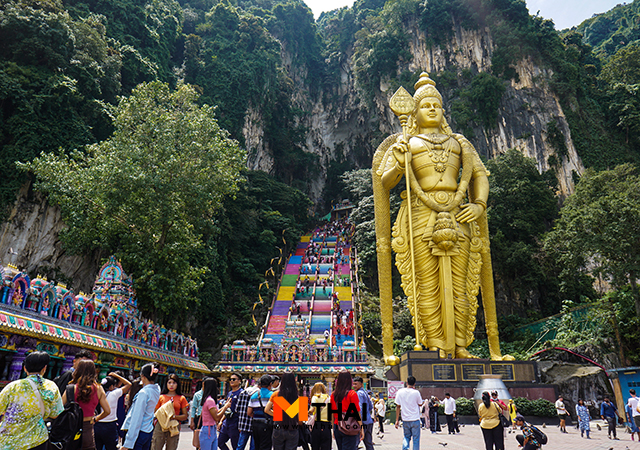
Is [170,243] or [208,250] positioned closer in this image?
[170,243]

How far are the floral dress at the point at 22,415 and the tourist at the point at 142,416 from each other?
0.78 meters

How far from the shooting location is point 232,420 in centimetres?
400

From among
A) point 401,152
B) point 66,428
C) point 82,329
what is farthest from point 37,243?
point 66,428

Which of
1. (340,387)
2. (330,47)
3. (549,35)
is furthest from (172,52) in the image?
(340,387)

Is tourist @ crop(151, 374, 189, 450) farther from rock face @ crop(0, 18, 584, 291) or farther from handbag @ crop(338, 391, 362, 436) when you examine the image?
rock face @ crop(0, 18, 584, 291)

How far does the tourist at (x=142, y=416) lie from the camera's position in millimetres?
3262

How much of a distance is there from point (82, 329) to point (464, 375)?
23.8ft

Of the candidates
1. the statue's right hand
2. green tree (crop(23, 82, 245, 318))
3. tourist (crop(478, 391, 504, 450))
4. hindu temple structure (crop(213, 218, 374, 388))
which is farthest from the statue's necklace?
tourist (crop(478, 391, 504, 450))

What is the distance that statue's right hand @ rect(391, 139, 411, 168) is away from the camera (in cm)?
951

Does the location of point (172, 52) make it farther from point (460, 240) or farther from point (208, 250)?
point (460, 240)

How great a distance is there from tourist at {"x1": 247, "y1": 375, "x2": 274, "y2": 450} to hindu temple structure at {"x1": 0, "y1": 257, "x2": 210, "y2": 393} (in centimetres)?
424

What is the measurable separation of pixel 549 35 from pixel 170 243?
80.0 feet

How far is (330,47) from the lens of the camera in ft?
137

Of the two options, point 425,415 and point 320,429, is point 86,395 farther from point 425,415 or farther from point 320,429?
point 425,415
